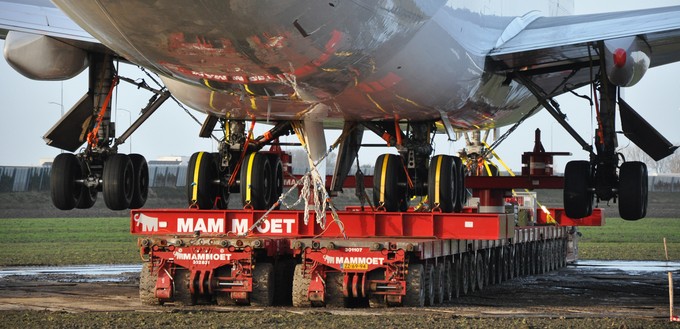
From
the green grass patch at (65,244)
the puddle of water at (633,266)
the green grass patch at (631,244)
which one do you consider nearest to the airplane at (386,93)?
the puddle of water at (633,266)

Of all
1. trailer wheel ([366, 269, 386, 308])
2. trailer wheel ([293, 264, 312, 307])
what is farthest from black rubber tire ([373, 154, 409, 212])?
trailer wheel ([293, 264, 312, 307])

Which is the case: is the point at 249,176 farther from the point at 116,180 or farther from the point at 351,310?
the point at 351,310

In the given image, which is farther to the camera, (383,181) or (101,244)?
(101,244)

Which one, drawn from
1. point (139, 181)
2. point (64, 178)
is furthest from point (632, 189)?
point (64, 178)

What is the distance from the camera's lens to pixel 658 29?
18531 mm

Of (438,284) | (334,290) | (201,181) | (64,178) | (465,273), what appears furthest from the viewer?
(465,273)

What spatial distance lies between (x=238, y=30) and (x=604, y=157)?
874cm

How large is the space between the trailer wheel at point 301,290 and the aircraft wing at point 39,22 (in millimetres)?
3937

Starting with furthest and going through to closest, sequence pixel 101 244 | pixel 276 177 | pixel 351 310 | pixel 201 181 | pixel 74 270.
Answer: pixel 101 244, pixel 74 270, pixel 276 177, pixel 201 181, pixel 351 310

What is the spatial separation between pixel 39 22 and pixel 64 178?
86.8 inches

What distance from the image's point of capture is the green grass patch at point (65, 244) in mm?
27578

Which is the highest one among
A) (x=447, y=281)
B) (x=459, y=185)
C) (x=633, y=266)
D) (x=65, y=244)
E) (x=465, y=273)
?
(x=459, y=185)

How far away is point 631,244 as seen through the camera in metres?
37.3

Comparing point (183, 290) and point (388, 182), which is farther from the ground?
point (388, 182)
